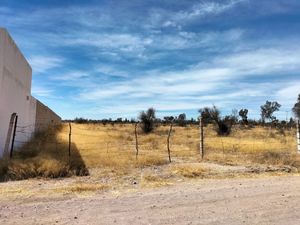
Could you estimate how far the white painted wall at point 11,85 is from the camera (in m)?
17.9

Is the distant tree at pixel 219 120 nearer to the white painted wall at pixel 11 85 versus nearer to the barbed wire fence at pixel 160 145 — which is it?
the barbed wire fence at pixel 160 145

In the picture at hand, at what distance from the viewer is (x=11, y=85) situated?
20359 millimetres

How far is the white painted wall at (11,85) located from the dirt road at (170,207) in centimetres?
820

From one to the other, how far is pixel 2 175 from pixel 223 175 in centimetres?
773

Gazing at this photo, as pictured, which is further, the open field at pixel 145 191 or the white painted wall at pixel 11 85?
the white painted wall at pixel 11 85

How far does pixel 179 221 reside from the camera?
27.6 feet

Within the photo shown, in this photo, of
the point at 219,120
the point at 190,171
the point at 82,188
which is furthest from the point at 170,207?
the point at 219,120

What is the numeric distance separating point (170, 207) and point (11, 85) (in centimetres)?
1299

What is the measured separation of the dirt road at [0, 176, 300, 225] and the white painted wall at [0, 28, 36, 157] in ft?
26.9

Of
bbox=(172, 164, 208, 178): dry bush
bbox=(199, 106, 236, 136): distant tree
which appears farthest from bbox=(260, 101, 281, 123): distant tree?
bbox=(172, 164, 208, 178): dry bush

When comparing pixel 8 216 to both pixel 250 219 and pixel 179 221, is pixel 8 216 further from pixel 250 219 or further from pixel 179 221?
pixel 250 219

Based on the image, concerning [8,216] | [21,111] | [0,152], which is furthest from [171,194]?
[21,111]

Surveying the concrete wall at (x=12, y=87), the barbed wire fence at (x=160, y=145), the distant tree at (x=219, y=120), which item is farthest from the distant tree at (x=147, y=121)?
the concrete wall at (x=12, y=87)

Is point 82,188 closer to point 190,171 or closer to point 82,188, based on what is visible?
point 82,188
